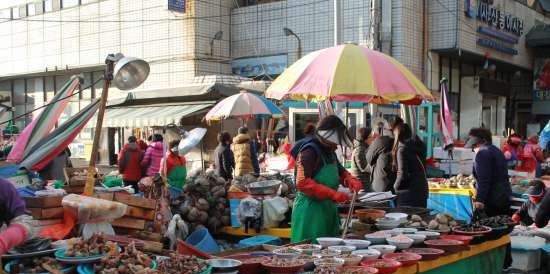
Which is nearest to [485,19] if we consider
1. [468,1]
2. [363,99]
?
[468,1]

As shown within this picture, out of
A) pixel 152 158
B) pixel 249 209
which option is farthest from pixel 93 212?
pixel 152 158

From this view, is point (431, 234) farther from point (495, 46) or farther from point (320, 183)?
point (495, 46)

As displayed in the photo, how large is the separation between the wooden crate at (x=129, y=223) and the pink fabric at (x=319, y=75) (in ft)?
7.12

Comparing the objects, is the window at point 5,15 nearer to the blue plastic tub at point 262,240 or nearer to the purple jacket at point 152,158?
the purple jacket at point 152,158

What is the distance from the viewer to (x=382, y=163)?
8.05m

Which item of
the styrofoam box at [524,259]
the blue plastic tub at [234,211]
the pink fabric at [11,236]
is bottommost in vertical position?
the styrofoam box at [524,259]

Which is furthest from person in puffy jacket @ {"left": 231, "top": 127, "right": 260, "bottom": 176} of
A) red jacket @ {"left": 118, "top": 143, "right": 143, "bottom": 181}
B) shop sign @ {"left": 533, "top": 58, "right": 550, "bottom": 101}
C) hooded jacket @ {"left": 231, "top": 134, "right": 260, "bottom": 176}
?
shop sign @ {"left": 533, "top": 58, "right": 550, "bottom": 101}

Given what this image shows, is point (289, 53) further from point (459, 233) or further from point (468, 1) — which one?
point (459, 233)

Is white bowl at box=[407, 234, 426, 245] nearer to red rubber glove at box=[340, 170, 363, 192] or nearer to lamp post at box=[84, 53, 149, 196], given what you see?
red rubber glove at box=[340, 170, 363, 192]

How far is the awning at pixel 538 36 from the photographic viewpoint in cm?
1875

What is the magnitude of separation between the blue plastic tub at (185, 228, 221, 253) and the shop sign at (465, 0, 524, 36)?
11.1 metres

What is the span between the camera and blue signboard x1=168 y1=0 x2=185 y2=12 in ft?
47.4

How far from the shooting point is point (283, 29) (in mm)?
15234

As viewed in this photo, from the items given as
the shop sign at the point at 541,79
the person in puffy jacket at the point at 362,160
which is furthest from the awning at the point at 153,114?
the shop sign at the point at 541,79
